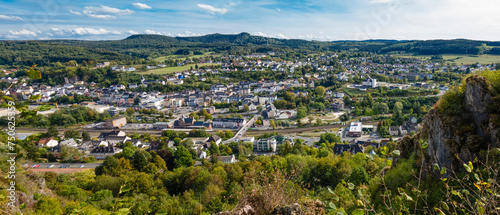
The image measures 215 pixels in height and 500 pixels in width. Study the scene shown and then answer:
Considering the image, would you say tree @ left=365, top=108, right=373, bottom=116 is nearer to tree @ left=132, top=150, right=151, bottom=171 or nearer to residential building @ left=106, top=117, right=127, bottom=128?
tree @ left=132, top=150, right=151, bottom=171

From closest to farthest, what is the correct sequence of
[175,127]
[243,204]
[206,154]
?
[243,204] < [206,154] < [175,127]

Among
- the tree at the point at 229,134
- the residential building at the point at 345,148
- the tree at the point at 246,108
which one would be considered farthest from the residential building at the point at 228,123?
the residential building at the point at 345,148

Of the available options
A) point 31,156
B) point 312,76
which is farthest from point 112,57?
point 31,156

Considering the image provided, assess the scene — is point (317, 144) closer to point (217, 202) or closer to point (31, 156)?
point (217, 202)

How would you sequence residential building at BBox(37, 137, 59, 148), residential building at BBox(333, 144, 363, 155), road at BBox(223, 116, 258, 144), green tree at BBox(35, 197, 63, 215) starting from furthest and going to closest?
1. road at BBox(223, 116, 258, 144)
2. residential building at BBox(37, 137, 59, 148)
3. residential building at BBox(333, 144, 363, 155)
4. green tree at BBox(35, 197, 63, 215)

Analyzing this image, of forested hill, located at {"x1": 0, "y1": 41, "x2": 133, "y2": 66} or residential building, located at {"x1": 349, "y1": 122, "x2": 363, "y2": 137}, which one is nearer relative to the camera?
residential building, located at {"x1": 349, "y1": 122, "x2": 363, "y2": 137}

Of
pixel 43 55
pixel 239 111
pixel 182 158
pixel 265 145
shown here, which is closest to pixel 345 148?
pixel 265 145

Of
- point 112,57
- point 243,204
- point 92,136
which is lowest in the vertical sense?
point 92,136

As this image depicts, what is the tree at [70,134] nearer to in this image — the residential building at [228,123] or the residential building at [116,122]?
the residential building at [116,122]

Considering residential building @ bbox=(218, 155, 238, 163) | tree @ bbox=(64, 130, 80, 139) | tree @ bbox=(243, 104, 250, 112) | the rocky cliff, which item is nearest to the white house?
tree @ bbox=(243, 104, 250, 112)
